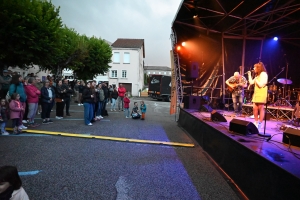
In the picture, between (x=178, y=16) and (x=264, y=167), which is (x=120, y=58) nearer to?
(x=178, y=16)

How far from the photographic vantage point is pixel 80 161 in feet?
13.1

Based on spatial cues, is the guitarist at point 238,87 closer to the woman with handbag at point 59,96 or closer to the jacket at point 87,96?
the jacket at point 87,96

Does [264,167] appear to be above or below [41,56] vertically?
below

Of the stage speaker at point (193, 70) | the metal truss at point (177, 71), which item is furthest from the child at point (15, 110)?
the stage speaker at point (193, 70)

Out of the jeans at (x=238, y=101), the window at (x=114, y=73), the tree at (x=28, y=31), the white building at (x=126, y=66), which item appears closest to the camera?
the jeans at (x=238, y=101)

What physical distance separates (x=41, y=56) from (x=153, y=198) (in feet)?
37.5

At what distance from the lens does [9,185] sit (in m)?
1.98

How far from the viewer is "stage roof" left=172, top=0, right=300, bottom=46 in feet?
23.3

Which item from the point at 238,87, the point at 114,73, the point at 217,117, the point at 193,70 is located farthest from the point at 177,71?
→ the point at 114,73

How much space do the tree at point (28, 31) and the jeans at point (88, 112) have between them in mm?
5283

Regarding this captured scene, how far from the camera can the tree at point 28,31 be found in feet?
29.8

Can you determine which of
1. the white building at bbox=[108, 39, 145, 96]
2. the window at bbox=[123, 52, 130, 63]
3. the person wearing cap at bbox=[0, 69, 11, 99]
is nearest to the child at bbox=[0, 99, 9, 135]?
the person wearing cap at bbox=[0, 69, 11, 99]

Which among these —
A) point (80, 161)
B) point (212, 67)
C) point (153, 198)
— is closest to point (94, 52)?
point (212, 67)

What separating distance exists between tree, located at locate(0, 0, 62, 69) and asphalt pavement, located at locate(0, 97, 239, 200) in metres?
6.21
